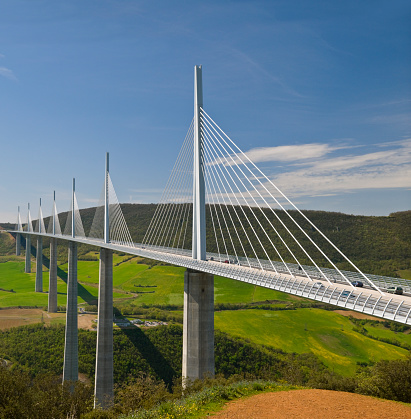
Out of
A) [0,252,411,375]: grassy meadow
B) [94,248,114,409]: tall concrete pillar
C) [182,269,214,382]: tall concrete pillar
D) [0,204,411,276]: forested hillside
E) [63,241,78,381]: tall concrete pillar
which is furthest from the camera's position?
[0,204,411,276]: forested hillside

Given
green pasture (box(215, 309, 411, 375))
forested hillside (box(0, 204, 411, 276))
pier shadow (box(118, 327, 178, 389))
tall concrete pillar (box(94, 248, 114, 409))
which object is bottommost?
green pasture (box(215, 309, 411, 375))

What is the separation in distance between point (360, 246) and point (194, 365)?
54.3m

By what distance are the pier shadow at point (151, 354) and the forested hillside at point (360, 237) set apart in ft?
53.4

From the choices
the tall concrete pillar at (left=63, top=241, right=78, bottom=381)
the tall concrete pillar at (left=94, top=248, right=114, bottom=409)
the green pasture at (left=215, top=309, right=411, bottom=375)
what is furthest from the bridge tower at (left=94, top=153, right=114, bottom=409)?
the green pasture at (left=215, top=309, right=411, bottom=375)

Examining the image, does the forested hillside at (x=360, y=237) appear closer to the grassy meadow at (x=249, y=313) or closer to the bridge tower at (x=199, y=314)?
the grassy meadow at (x=249, y=313)

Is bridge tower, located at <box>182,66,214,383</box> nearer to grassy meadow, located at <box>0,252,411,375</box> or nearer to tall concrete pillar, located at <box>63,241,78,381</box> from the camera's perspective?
tall concrete pillar, located at <box>63,241,78,381</box>

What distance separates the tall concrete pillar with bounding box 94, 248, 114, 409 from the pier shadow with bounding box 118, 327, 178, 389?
7879 mm

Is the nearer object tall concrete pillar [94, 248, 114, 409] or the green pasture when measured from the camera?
tall concrete pillar [94, 248, 114, 409]

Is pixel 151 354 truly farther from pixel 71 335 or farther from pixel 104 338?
pixel 104 338

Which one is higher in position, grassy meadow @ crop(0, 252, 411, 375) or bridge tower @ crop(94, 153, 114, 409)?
bridge tower @ crop(94, 153, 114, 409)

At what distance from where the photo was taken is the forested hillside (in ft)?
200

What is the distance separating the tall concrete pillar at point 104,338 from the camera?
3441 cm

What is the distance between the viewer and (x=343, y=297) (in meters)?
12.7

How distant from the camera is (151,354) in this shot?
46.0 metres
